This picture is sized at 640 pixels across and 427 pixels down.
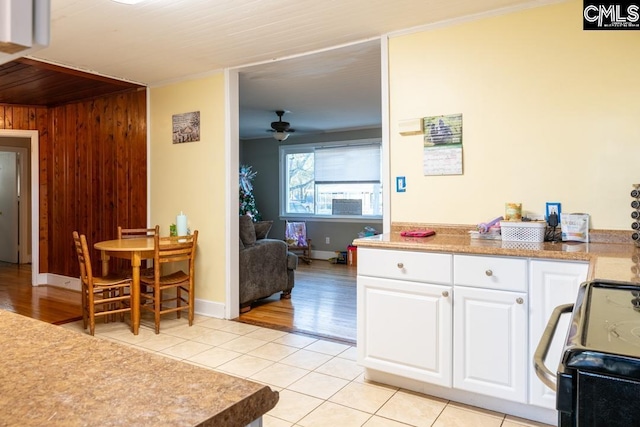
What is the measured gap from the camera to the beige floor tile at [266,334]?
348 centimetres

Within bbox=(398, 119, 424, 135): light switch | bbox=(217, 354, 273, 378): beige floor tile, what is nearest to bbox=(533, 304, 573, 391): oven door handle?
bbox=(398, 119, 424, 135): light switch

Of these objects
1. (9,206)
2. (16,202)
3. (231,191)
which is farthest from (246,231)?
(9,206)

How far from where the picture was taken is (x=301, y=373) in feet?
9.18

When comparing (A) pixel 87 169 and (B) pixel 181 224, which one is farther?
(A) pixel 87 169

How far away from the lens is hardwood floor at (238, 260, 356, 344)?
3735mm

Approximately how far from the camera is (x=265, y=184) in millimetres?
8469

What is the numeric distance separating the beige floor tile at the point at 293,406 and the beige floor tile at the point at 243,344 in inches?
30.3

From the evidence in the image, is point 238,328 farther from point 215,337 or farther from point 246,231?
point 246,231

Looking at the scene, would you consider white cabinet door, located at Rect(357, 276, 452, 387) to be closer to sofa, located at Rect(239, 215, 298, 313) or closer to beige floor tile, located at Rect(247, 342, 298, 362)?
beige floor tile, located at Rect(247, 342, 298, 362)

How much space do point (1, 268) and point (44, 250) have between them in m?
2.07

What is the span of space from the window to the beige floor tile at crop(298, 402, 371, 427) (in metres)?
5.16

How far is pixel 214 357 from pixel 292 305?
61.8 inches

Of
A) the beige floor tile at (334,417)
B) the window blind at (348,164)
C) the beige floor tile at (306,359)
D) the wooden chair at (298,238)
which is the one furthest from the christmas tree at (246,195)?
the beige floor tile at (334,417)

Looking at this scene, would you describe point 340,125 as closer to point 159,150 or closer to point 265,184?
point 265,184
